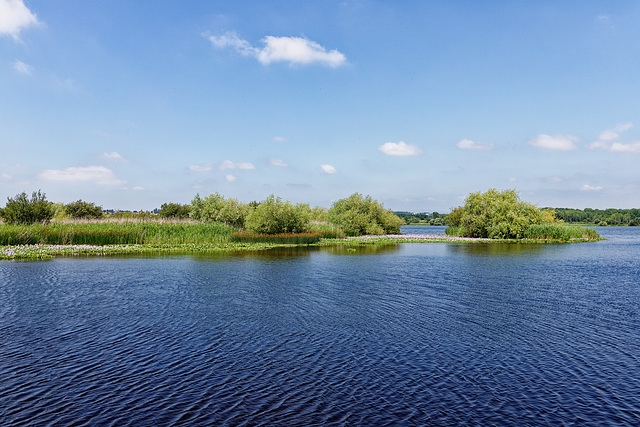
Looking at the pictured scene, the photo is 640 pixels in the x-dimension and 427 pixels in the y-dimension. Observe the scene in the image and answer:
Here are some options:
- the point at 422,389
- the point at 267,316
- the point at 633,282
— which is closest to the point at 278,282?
→ the point at 267,316

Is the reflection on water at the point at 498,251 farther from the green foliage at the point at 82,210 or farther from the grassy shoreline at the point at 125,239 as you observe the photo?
the green foliage at the point at 82,210

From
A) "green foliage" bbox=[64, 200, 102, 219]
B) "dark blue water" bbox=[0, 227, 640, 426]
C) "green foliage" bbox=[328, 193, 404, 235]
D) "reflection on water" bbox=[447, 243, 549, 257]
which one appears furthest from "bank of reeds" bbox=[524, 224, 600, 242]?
"green foliage" bbox=[64, 200, 102, 219]

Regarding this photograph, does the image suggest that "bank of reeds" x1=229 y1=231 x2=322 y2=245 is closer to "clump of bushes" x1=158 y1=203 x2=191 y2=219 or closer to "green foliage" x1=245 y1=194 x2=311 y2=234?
"green foliage" x1=245 y1=194 x2=311 y2=234

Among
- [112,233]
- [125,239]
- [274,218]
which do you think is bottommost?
[125,239]

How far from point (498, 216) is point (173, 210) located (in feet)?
222

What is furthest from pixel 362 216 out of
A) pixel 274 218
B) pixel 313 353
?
pixel 313 353

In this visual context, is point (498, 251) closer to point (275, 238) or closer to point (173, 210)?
point (275, 238)

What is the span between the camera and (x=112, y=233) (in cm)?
4575

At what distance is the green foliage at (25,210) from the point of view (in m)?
47.8

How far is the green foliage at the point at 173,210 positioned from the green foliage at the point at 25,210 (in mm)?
38629

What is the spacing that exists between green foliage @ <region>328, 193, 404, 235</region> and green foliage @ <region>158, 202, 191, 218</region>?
3277cm

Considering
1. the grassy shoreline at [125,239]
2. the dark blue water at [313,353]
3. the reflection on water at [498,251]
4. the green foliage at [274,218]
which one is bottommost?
the dark blue water at [313,353]

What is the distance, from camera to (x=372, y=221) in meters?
81.8

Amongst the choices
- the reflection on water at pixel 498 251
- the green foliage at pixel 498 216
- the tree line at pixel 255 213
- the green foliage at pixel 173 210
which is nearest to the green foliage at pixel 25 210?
the tree line at pixel 255 213
